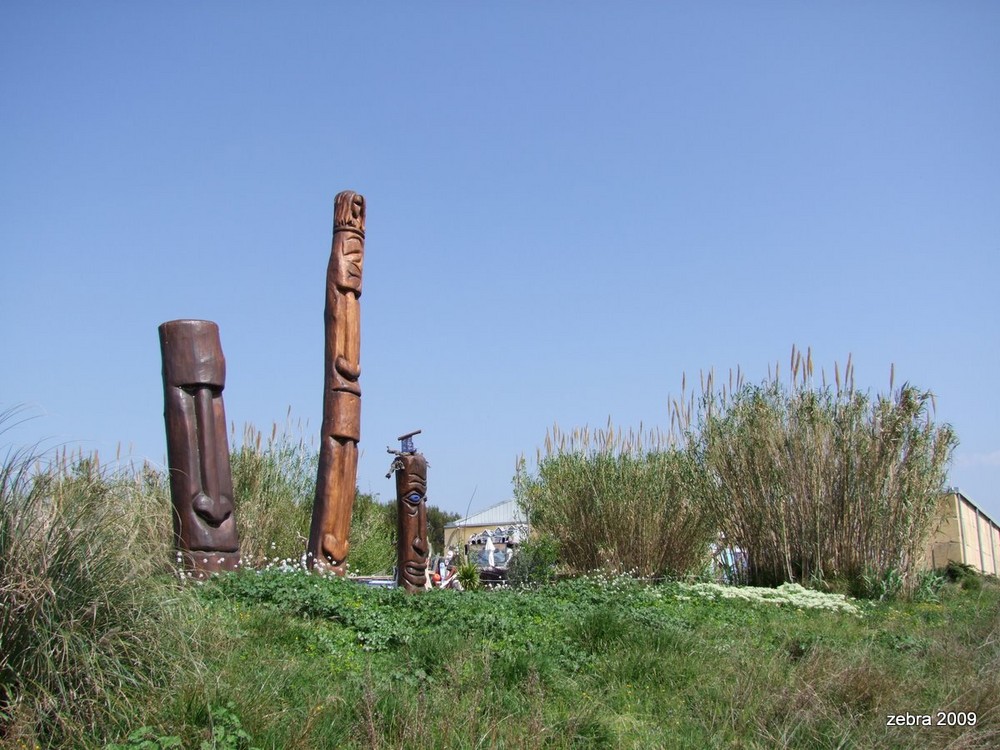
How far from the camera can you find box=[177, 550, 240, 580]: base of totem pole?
321 inches

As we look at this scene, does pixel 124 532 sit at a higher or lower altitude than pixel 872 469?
lower

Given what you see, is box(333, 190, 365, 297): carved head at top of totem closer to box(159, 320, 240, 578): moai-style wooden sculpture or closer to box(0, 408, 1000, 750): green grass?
box(159, 320, 240, 578): moai-style wooden sculpture

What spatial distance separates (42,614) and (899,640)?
6452 mm

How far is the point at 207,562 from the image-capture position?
837 cm

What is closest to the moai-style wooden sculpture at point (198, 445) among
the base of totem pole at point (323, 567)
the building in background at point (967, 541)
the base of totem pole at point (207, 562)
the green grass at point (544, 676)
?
the base of totem pole at point (207, 562)

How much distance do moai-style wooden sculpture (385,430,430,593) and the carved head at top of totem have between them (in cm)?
216

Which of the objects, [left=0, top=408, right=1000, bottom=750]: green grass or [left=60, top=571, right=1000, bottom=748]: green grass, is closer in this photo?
[left=0, top=408, right=1000, bottom=750]: green grass

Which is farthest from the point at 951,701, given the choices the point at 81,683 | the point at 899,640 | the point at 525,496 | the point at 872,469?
the point at 525,496

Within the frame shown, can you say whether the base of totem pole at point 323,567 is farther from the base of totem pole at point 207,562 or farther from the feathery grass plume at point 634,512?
the feathery grass plume at point 634,512

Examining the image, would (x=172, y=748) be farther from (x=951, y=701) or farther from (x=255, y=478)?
(x=255, y=478)

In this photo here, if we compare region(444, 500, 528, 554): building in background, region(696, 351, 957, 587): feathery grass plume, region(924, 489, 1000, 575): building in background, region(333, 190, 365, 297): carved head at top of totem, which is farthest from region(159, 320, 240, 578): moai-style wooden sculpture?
region(924, 489, 1000, 575): building in background

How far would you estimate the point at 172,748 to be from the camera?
3.96 meters

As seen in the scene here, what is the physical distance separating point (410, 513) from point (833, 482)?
19.2 feet

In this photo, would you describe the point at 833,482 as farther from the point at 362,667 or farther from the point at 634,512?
the point at 362,667
